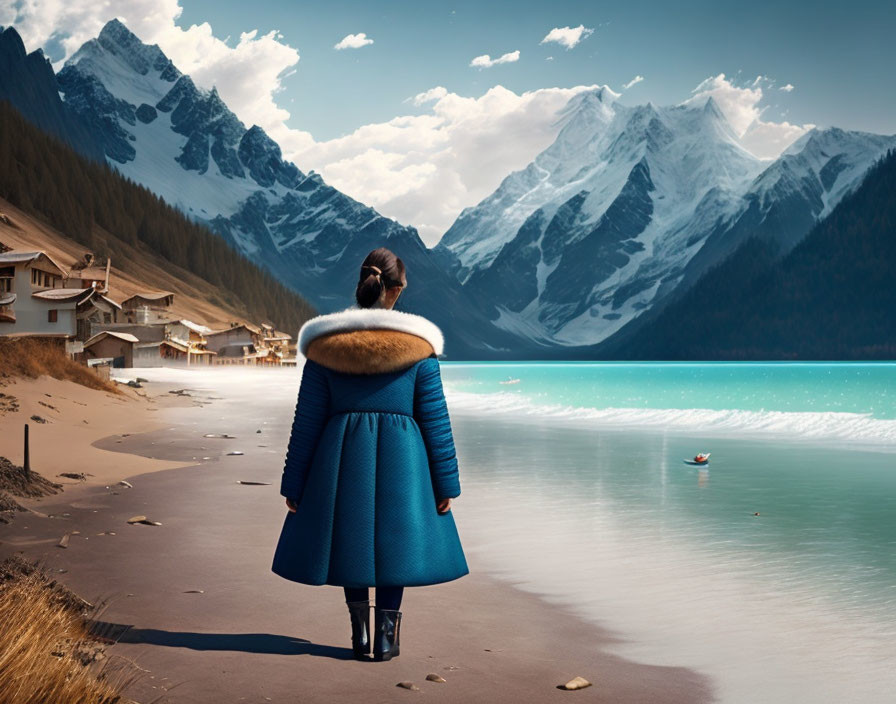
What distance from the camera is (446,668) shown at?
661 cm

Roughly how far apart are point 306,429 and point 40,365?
3056 cm

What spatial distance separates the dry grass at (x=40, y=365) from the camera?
30781mm

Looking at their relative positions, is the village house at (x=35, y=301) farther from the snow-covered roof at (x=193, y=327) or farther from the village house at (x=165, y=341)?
the snow-covered roof at (x=193, y=327)

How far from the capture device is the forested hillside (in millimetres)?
147375

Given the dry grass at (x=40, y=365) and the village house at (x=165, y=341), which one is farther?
the village house at (x=165, y=341)

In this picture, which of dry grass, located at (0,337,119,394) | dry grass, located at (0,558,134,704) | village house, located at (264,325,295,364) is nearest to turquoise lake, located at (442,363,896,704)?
dry grass, located at (0,558,134,704)

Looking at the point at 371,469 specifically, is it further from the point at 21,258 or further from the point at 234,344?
the point at 234,344

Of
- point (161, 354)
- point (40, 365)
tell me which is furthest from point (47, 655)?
point (161, 354)

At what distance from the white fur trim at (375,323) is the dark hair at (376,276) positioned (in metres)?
0.12

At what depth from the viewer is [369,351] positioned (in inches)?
252

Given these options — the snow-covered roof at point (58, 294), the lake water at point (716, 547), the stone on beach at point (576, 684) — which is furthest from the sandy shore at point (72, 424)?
the snow-covered roof at point (58, 294)

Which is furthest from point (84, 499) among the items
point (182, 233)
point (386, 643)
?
point (182, 233)

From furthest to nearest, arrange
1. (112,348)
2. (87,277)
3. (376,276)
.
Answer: (87,277)
(112,348)
(376,276)

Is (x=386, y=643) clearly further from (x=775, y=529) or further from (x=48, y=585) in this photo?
(x=775, y=529)
